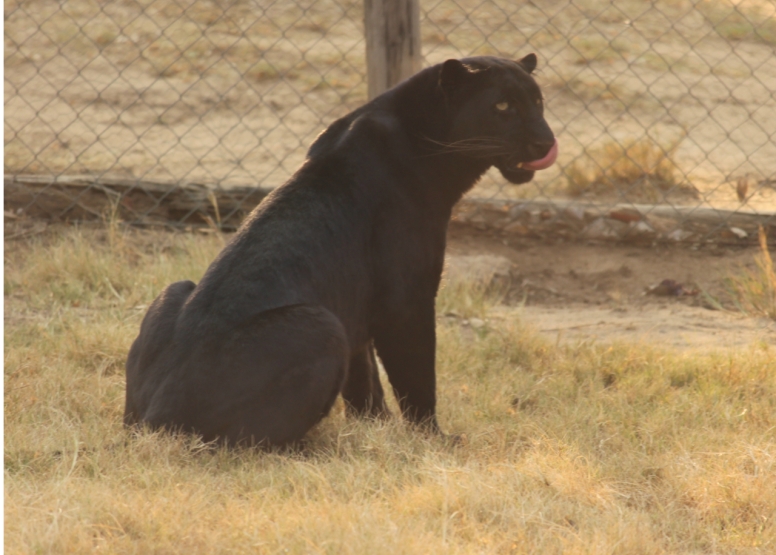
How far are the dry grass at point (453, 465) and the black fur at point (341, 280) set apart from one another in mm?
148

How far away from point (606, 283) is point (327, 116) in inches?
125

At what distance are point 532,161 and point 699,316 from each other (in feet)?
6.24

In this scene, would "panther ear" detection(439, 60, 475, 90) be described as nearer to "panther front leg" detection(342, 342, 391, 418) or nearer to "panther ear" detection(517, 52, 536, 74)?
"panther ear" detection(517, 52, 536, 74)

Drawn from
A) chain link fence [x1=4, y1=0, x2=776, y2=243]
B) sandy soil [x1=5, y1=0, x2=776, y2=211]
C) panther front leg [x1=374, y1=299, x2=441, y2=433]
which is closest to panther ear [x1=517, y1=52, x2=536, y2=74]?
panther front leg [x1=374, y1=299, x2=441, y2=433]

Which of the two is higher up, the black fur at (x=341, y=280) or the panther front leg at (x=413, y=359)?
the black fur at (x=341, y=280)

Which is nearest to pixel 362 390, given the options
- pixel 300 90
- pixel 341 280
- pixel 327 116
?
pixel 341 280

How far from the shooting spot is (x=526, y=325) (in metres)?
4.16

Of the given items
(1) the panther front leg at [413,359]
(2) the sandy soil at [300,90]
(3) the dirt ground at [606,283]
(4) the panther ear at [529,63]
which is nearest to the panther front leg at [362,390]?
(1) the panther front leg at [413,359]

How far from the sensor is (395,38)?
4383 mm

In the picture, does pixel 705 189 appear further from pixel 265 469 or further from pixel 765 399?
pixel 265 469

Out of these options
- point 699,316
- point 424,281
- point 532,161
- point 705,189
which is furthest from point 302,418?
point 705,189

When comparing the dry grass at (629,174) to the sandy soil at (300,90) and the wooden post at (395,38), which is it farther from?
the wooden post at (395,38)

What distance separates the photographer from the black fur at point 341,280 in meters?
2.64

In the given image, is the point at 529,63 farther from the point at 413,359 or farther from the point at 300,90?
the point at 300,90
